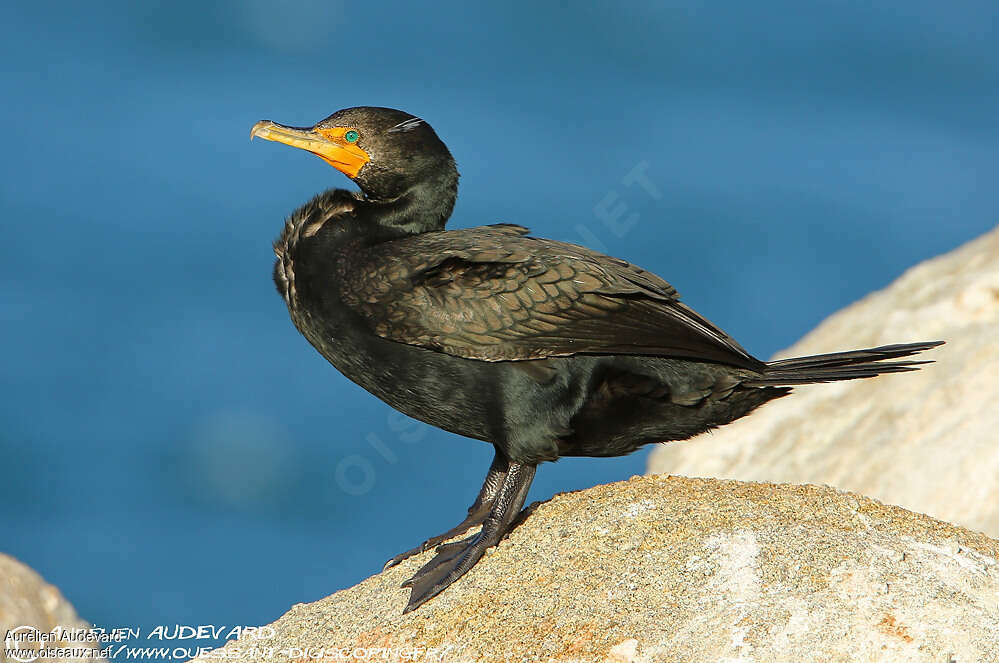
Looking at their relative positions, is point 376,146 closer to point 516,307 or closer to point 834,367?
point 516,307

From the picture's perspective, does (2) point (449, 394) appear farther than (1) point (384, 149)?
No

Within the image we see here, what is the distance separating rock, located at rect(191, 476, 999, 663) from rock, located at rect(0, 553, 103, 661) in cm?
172

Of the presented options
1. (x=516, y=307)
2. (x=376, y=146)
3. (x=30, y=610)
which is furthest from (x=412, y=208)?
(x=30, y=610)

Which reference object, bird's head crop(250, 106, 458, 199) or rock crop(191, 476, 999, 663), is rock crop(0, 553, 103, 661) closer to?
rock crop(191, 476, 999, 663)

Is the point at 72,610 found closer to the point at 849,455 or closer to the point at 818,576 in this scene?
the point at 818,576

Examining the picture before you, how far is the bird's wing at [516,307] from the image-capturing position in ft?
16.3

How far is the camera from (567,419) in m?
5.04

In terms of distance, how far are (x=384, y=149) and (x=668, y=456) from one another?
5.86 metres

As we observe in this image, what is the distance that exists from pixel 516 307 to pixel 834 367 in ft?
4.88

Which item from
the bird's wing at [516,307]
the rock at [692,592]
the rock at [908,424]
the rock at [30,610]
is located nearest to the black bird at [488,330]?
the bird's wing at [516,307]

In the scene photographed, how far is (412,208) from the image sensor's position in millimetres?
5551

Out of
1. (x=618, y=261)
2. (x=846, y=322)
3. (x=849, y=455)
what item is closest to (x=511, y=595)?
(x=618, y=261)

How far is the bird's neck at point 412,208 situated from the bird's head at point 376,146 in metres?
0.02

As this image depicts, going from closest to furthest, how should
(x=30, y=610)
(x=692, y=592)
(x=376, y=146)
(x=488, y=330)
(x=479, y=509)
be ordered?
(x=692, y=592)
(x=488, y=330)
(x=376, y=146)
(x=479, y=509)
(x=30, y=610)
